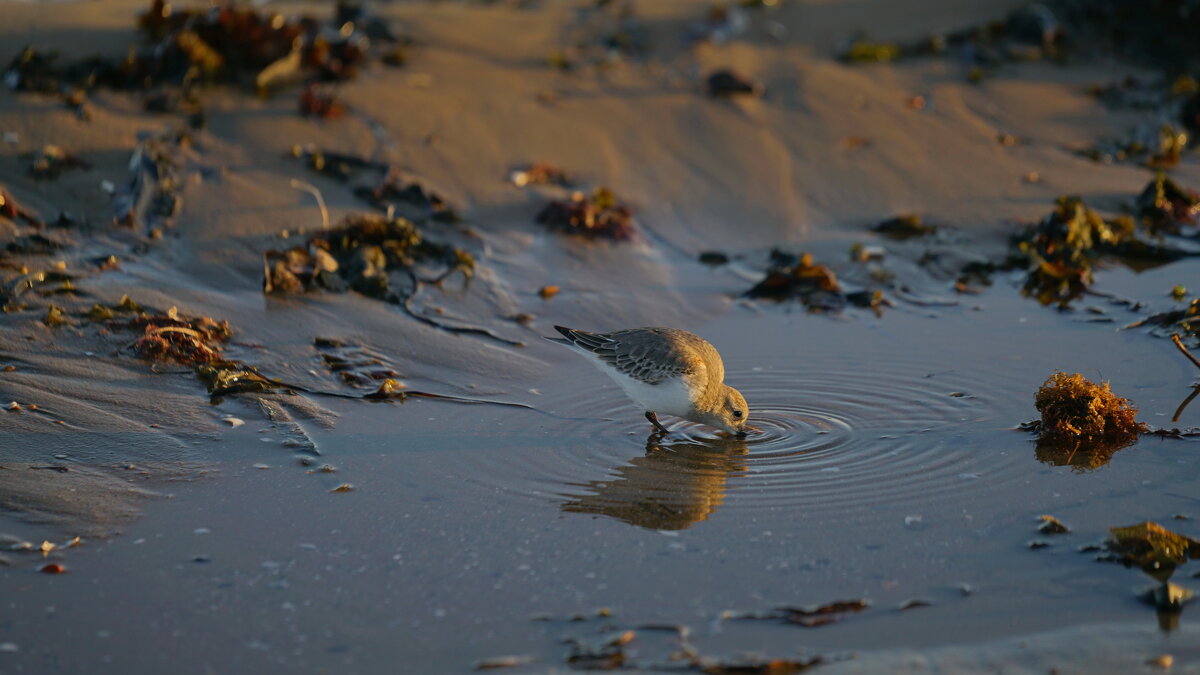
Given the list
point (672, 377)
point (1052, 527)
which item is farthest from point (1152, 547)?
point (672, 377)

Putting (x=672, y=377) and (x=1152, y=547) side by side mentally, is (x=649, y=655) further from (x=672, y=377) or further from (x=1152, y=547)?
(x=672, y=377)

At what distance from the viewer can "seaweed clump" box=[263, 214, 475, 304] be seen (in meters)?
7.60

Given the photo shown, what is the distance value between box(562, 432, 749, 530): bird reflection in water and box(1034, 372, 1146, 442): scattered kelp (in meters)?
1.56

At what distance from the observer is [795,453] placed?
5.88 meters

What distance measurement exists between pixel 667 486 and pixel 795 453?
0.76 metres

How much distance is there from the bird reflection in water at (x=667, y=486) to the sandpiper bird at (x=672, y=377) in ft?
0.54

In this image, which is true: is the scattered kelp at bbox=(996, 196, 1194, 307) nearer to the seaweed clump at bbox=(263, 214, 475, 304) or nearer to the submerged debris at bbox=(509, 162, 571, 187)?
the submerged debris at bbox=(509, 162, 571, 187)

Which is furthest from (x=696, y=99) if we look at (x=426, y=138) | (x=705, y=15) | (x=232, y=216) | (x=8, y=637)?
(x=8, y=637)

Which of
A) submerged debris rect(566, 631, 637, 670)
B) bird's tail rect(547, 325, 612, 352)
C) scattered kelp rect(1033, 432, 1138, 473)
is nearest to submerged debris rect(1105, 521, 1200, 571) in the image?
scattered kelp rect(1033, 432, 1138, 473)

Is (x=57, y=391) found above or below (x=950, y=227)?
below

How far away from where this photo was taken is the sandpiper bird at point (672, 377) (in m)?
6.14

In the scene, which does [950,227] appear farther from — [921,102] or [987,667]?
[987,667]

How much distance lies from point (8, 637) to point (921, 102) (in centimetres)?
863

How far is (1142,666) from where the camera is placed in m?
4.04
